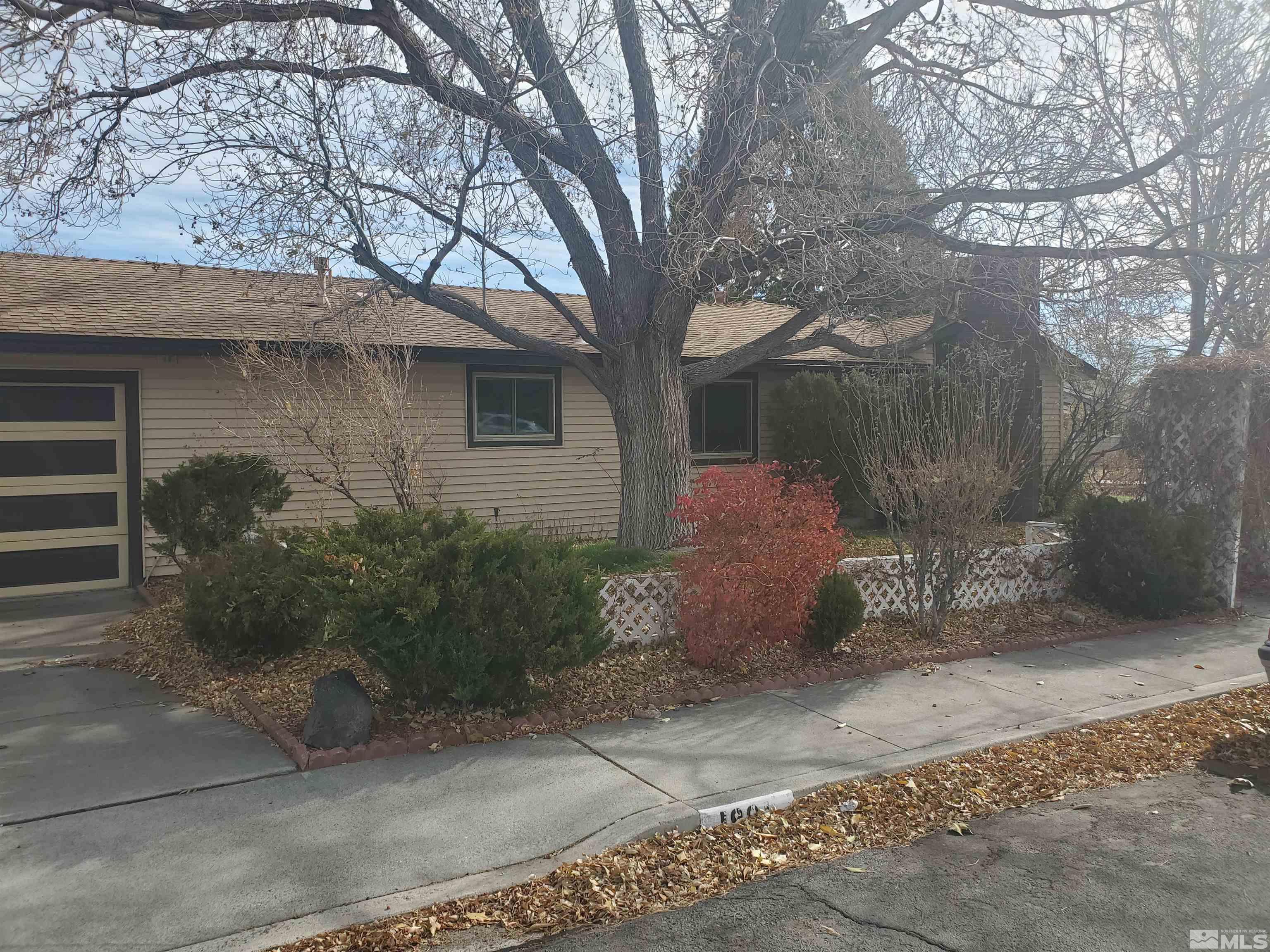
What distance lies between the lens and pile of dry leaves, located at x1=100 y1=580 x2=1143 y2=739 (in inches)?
238

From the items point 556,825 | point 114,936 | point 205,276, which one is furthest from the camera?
point 205,276

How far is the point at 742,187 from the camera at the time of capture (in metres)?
9.62

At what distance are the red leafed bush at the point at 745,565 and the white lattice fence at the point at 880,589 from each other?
42cm

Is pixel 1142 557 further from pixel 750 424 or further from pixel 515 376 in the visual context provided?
pixel 515 376

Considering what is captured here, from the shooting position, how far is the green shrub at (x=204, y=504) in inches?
368

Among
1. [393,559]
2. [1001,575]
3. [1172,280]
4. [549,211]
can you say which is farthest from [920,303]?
[393,559]

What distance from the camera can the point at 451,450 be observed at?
1297 cm

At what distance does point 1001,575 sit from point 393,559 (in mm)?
6539

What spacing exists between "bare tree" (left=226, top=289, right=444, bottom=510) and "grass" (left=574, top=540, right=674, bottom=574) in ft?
5.93

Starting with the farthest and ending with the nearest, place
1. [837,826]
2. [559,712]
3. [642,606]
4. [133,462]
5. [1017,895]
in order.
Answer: [133,462], [642,606], [559,712], [837,826], [1017,895]

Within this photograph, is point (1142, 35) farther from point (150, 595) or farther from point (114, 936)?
point (150, 595)

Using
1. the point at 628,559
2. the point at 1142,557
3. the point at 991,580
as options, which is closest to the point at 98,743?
the point at 628,559

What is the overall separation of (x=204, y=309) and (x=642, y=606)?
7.61 meters

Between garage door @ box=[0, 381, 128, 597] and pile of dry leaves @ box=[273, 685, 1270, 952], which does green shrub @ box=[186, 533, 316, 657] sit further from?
garage door @ box=[0, 381, 128, 597]
